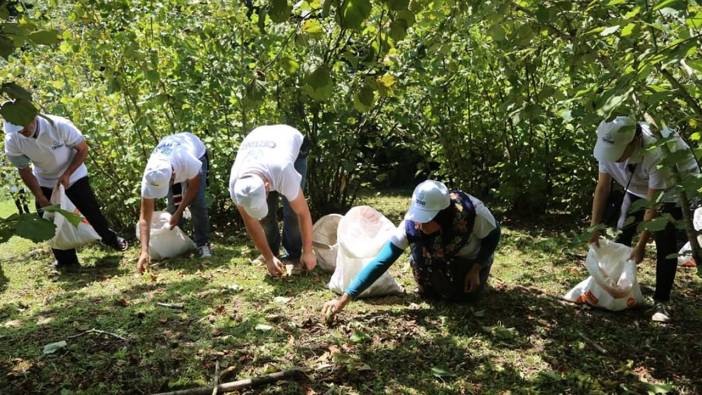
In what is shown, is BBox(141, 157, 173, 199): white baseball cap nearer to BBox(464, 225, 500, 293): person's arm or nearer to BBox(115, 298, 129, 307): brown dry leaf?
BBox(115, 298, 129, 307): brown dry leaf

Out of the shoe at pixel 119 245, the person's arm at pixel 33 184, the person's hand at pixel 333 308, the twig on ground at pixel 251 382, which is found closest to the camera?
the twig on ground at pixel 251 382

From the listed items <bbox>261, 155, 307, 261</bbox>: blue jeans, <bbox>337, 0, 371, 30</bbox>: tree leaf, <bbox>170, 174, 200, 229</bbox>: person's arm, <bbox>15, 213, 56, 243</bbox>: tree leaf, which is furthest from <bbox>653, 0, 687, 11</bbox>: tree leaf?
<bbox>170, 174, 200, 229</bbox>: person's arm

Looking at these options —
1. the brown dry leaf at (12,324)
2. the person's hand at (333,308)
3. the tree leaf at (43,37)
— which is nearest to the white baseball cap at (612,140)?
the person's hand at (333,308)

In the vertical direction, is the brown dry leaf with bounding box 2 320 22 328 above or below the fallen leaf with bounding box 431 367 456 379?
below

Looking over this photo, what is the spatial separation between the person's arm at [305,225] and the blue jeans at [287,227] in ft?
1.50

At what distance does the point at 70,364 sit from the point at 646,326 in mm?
3261

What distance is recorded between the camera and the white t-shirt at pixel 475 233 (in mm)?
3201

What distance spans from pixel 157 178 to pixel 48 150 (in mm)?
1091

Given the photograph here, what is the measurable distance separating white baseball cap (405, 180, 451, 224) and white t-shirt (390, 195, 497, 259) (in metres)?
0.14

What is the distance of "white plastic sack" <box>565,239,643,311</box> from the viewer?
11.3 ft

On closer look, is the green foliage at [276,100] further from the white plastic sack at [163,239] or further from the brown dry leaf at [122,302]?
the brown dry leaf at [122,302]

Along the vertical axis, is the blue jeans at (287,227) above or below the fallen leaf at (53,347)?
above

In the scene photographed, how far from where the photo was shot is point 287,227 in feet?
15.3

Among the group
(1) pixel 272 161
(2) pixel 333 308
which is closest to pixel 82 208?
(1) pixel 272 161
